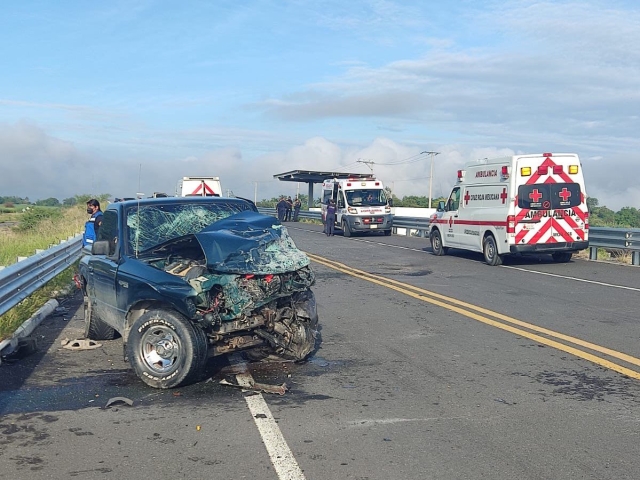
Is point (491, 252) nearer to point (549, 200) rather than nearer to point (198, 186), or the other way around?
point (549, 200)

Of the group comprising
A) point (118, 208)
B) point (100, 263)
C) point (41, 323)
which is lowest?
point (41, 323)

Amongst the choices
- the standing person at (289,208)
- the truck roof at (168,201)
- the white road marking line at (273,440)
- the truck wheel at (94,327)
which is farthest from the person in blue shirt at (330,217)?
the white road marking line at (273,440)

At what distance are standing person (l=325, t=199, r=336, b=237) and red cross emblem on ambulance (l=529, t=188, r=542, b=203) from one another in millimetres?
15771

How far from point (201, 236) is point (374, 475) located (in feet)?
11.1

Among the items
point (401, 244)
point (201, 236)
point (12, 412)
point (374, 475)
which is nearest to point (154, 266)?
point (201, 236)

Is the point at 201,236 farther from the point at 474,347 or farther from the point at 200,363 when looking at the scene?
the point at 474,347

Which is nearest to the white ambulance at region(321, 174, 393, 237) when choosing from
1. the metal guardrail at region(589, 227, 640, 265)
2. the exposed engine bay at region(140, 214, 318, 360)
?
the metal guardrail at region(589, 227, 640, 265)

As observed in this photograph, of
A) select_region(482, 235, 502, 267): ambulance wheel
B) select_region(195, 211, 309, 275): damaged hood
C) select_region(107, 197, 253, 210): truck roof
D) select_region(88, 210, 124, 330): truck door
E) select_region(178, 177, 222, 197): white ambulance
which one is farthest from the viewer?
select_region(178, 177, 222, 197): white ambulance

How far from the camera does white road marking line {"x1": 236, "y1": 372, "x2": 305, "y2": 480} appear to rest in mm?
4707

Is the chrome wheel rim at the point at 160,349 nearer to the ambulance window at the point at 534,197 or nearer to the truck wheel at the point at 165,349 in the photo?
the truck wheel at the point at 165,349

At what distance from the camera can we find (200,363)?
22.1ft

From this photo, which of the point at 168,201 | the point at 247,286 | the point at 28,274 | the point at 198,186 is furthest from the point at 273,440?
the point at 198,186

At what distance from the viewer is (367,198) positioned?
32.8 m

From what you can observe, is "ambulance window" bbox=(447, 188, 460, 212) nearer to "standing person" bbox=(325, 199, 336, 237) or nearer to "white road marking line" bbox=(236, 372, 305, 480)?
"standing person" bbox=(325, 199, 336, 237)
